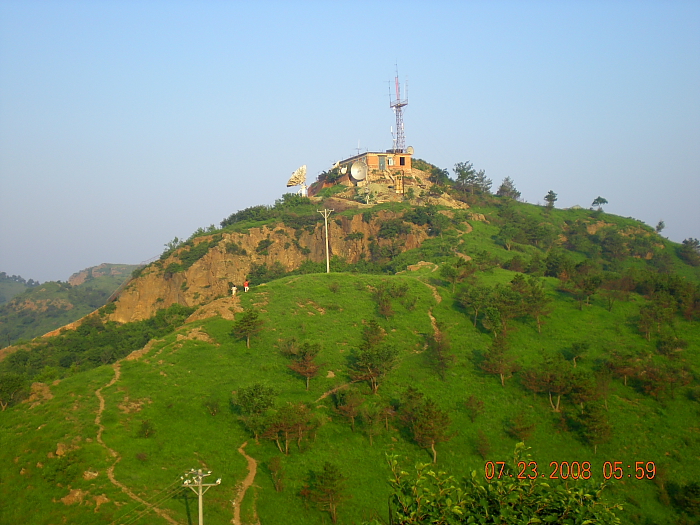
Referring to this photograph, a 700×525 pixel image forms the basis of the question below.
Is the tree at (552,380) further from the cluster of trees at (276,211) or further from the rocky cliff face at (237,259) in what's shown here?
the cluster of trees at (276,211)

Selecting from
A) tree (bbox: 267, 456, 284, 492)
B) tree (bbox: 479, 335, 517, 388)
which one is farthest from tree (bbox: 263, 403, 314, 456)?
tree (bbox: 479, 335, 517, 388)

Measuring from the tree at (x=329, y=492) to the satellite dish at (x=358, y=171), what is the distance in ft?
179

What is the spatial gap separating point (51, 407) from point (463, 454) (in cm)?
2026

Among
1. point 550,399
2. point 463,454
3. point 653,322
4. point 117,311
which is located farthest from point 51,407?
point 653,322

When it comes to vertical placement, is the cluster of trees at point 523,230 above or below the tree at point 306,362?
above

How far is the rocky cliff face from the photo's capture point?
5819 cm

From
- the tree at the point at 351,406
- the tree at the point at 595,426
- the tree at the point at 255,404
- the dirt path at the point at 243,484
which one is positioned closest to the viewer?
the dirt path at the point at 243,484

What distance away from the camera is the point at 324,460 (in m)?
26.5

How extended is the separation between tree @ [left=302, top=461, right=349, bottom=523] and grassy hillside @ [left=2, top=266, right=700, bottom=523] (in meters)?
0.46

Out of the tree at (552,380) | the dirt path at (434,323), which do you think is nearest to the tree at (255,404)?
the tree at (552,380)

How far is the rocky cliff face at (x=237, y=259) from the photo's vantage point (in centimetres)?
5819

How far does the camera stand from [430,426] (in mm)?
27031

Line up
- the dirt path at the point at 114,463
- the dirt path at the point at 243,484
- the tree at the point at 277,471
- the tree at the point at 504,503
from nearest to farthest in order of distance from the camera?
1. the tree at the point at 504,503
2. the dirt path at the point at 114,463
3. the dirt path at the point at 243,484
4. the tree at the point at 277,471

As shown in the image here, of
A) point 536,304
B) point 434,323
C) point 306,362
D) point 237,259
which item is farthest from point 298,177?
point 306,362
